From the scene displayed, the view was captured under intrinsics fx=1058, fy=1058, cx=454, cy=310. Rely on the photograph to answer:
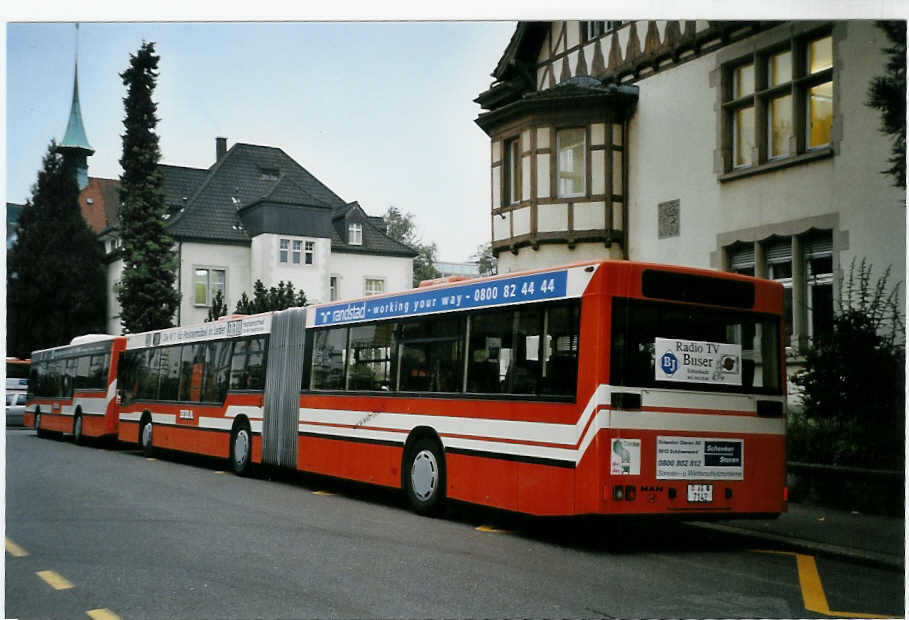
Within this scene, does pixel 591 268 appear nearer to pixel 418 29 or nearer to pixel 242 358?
pixel 418 29

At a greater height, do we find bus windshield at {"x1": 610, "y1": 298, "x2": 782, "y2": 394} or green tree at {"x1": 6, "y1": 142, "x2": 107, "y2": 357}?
green tree at {"x1": 6, "y1": 142, "x2": 107, "y2": 357}

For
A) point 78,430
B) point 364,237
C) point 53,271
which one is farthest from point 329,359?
point 364,237

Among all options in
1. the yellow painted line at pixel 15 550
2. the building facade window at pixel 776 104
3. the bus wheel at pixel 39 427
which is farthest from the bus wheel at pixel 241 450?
the building facade window at pixel 776 104

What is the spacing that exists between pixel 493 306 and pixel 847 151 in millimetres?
5779

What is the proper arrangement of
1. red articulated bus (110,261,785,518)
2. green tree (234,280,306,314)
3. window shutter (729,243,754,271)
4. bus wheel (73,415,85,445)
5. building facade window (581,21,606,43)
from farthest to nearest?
green tree (234,280,306,314), bus wheel (73,415,85,445), window shutter (729,243,754,271), building facade window (581,21,606,43), red articulated bus (110,261,785,518)

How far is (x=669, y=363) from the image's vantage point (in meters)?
9.10

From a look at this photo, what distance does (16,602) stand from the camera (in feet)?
24.0

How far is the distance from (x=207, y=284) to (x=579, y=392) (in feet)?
76.4

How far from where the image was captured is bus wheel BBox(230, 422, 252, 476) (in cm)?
1596

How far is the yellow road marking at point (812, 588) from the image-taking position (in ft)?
23.2

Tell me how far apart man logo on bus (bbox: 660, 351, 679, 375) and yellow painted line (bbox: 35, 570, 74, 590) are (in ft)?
16.4

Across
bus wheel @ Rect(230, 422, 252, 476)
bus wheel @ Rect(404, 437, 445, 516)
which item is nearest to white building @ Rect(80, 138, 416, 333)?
bus wheel @ Rect(230, 422, 252, 476)

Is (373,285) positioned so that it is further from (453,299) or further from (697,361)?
(697,361)

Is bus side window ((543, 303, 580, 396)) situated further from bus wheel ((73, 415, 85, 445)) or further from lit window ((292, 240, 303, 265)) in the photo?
lit window ((292, 240, 303, 265))
